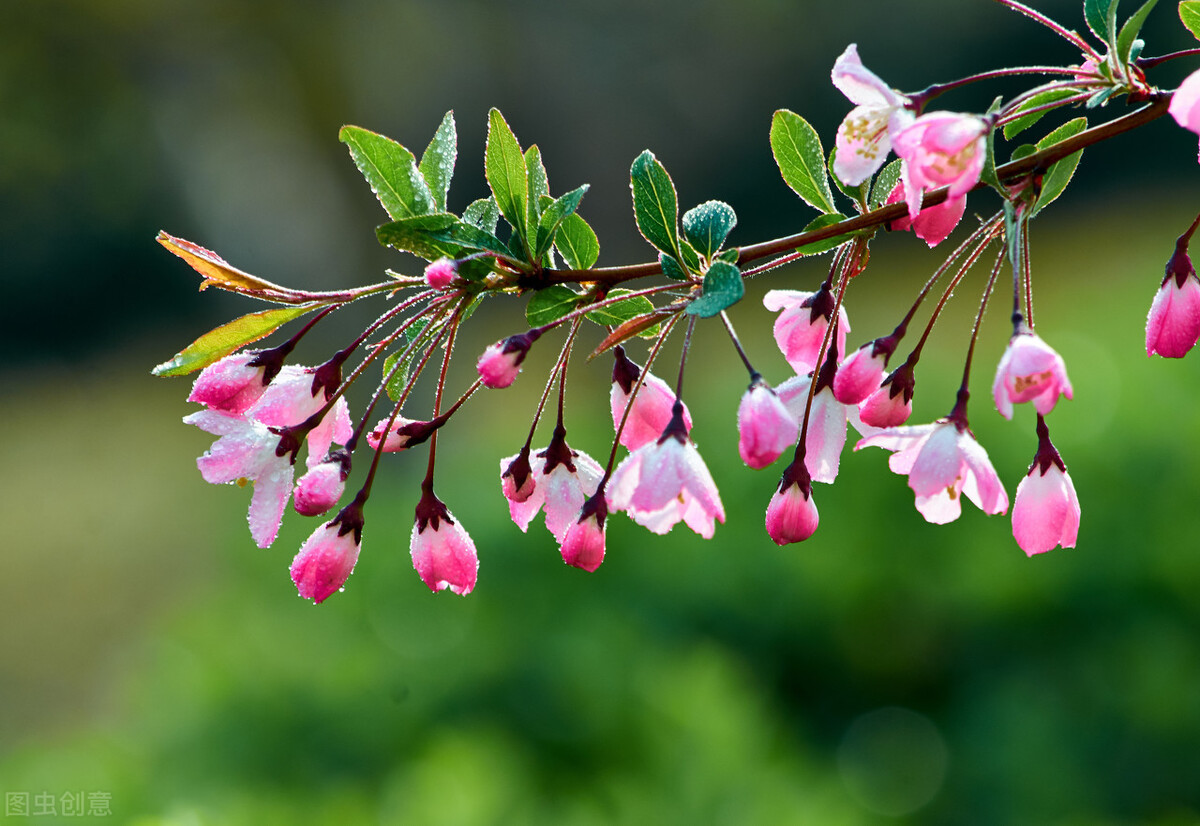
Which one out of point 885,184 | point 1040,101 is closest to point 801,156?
point 885,184

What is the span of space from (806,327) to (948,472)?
206 mm

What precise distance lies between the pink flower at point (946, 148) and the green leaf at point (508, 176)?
346 millimetres

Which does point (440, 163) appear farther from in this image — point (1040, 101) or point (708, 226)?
point (1040, 101)

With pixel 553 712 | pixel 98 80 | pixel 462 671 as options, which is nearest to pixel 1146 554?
pixel 553 712

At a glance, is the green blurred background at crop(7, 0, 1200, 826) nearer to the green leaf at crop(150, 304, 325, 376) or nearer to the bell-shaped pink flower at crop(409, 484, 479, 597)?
the bell-shaped pink flower at crop(409, 484, 479, 597)

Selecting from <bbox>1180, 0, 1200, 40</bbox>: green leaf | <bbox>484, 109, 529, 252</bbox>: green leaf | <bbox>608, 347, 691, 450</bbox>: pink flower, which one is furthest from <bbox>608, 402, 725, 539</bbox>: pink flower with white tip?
<bbox>1180, 0, 1200, 40</bbox>: green leaf

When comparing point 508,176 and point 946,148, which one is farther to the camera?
point 508,176

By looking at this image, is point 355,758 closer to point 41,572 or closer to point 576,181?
point 41,572

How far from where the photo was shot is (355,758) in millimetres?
3412

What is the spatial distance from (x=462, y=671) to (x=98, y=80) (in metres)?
9.60

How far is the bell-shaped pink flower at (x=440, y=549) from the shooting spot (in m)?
1.17

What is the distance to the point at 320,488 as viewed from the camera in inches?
40.4

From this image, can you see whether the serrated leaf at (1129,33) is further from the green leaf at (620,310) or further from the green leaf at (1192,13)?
the green leaf at (620,310)

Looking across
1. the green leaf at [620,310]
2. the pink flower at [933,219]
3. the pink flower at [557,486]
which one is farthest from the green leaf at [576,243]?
the pink flower at [933,219]
